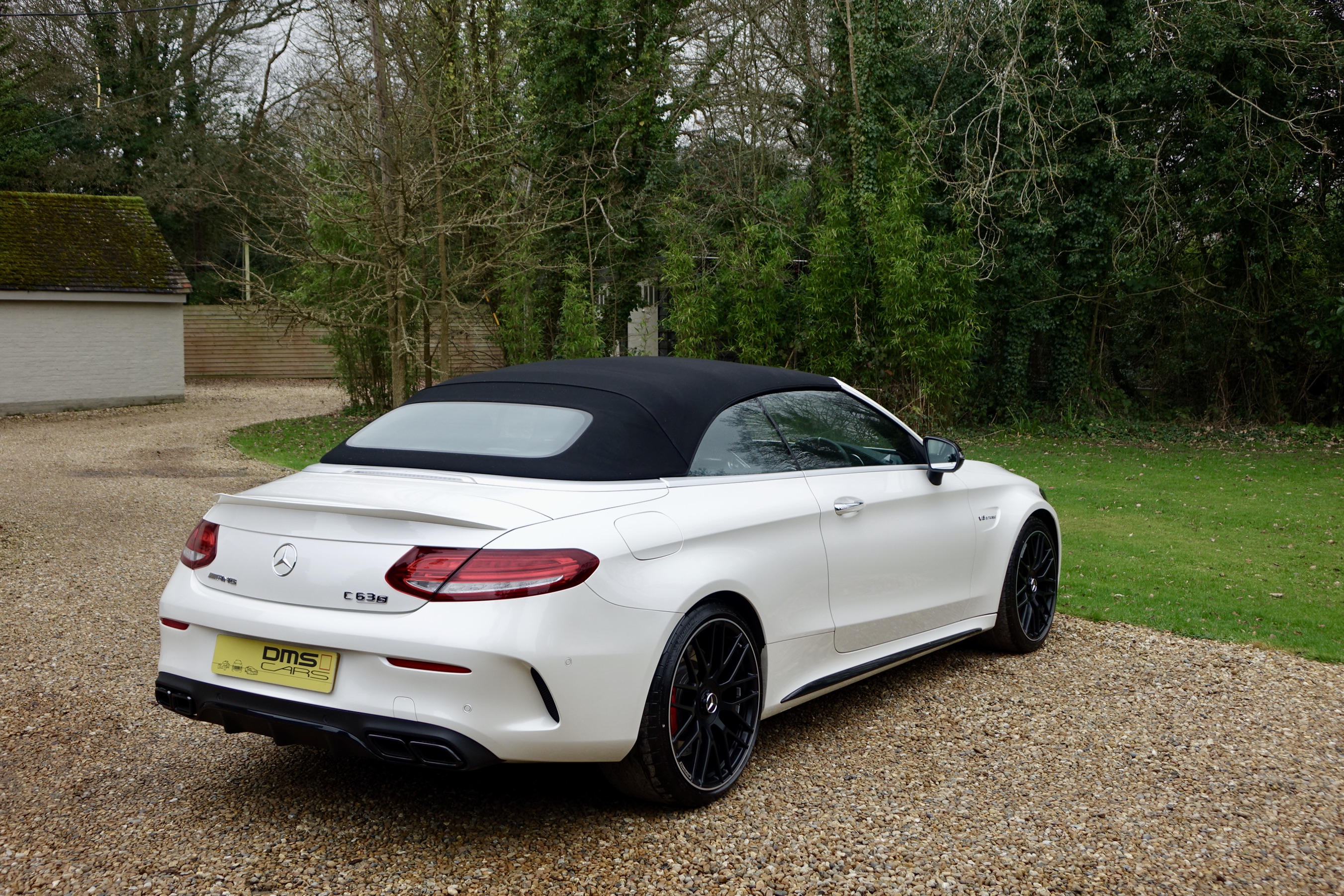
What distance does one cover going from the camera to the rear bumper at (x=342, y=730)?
3.07m

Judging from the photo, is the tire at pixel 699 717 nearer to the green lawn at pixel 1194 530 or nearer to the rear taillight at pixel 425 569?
the rear taillight at pixel 425 569

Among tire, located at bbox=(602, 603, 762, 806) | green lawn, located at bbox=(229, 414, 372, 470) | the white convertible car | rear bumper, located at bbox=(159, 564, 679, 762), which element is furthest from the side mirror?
green lawn, located at bbox=(229, 414, 372, 470)

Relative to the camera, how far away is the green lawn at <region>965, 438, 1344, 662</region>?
21.7 feet

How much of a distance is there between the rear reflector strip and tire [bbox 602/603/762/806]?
2.02ft

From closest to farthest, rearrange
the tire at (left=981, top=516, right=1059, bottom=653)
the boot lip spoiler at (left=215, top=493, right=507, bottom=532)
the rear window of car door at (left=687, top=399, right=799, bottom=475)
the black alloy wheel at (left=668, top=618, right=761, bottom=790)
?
the boot lip spoiler at (left=215, top=493, right=507, bottom=532) < the black alloy wheel at (left=668, top=618, right=761, bottom=790) < the rear window of car door at (left=687, top=399, right=799, bottom=475) < the tire at (left=981, top=516, right=1059, bottom=653)

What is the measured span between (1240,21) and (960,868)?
17.5 m

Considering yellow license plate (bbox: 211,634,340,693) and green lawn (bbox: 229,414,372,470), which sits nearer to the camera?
yellow license plate (bbox: 211,634,340,693)

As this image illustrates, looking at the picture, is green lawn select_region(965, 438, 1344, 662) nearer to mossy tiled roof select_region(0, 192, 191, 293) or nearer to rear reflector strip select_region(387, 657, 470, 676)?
rear reflector strip select_region(387, 657, 470, 676)

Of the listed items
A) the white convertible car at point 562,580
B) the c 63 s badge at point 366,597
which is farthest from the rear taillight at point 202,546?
the c 63 s badge at point 366,597

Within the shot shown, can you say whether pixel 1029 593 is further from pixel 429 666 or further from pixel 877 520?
pixel 429 666

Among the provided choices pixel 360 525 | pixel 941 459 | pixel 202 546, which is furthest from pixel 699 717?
pixel 941 459

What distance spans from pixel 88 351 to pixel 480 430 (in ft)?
78.5

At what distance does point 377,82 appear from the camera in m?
13.5

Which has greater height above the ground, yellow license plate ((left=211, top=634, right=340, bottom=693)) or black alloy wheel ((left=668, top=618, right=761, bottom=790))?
yellow license plate ((left=211, top=634, right=340, bottom=693))
